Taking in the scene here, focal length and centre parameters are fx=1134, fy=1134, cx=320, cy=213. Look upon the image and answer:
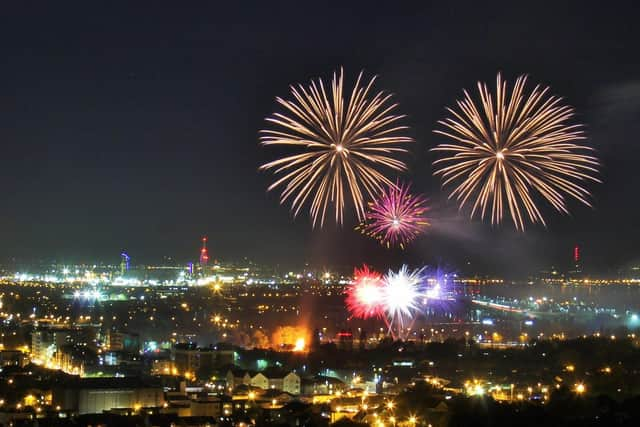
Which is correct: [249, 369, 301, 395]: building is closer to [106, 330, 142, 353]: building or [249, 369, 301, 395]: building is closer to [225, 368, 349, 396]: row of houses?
[225, 368, 349, 396]: row of houses

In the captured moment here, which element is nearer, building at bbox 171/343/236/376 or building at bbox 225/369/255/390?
building at bbox 225/369/255/390

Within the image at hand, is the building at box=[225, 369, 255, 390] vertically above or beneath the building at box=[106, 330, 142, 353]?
beneath

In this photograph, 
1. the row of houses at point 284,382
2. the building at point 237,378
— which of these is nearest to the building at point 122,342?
the building at point 237,378

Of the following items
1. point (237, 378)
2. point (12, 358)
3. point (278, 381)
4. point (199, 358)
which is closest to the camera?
point (278, 381)

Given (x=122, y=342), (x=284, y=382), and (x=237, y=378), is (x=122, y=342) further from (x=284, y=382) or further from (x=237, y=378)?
(x=284, y=382)

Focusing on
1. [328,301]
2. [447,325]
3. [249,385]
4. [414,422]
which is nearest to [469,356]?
[249,385]

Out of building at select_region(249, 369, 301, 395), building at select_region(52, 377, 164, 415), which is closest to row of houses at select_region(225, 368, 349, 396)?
building at select_region(249, 369, 301, 395)

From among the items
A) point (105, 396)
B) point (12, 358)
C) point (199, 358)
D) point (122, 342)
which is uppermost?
point (122, 342)

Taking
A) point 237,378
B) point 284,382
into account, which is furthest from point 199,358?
point 284,382

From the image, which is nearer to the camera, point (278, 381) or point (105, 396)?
point (105, 396)

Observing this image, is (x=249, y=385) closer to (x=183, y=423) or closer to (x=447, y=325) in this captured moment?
(x=183, y=423)

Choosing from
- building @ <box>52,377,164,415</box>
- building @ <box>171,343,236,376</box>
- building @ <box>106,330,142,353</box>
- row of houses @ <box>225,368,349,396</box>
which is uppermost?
building @ <box>106,330,142,353</box>
